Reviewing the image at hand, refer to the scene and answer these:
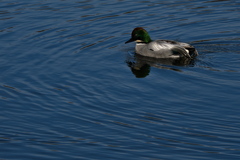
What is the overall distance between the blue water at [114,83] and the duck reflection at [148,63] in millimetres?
46

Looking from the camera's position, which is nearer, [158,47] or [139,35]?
[158,47]

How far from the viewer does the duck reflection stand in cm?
1470

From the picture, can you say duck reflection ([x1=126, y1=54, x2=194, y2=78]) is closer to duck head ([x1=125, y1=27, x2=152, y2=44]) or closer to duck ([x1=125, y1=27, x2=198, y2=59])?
duck ([x1=125, y1=27, x2=198, y2=59])

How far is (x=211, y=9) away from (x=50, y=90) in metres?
8.06

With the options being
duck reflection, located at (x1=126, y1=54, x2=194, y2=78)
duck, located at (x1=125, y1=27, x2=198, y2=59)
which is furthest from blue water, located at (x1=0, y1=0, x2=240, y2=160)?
duck, located at (x1=125, y1=27, x2=198, y2=59)

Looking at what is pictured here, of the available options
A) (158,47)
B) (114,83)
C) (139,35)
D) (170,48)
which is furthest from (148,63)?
(114,83)

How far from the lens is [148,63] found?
15547 millimetres

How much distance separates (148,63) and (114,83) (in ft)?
7.84

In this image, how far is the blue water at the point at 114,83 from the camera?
10430mm

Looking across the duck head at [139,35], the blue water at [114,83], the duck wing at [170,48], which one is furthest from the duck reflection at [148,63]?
the duck head at [139,35]

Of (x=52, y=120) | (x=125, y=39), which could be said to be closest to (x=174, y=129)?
(x=52, y=120)

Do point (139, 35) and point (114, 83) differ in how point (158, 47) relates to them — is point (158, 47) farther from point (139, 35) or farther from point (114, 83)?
point (114, 83)

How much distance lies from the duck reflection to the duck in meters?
0.14

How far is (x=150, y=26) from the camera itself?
18141 millimetres
